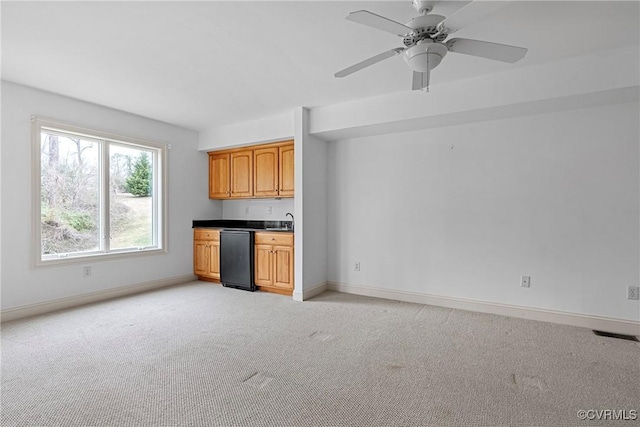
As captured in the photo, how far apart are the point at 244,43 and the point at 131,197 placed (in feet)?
10.2

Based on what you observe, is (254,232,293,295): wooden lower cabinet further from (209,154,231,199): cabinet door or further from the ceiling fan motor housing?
the ceiling fan motor housing

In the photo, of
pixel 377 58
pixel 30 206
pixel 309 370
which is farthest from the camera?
pixel 30 206

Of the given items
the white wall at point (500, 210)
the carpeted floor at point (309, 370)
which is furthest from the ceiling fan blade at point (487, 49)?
the carpeted floor at point (309, 370)

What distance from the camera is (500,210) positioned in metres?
3.66

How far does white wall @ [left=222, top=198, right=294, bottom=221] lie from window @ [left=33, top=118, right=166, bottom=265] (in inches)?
46.9

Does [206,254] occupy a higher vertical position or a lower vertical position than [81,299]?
higher

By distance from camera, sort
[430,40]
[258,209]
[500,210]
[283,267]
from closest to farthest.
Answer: [430,40] → [500,210] → [283,267] → [258,209]

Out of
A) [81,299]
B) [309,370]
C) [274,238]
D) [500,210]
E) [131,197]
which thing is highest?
[131,197]

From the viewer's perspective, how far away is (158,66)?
3.00 meters

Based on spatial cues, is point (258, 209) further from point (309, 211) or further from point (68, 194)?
point (68, 194)

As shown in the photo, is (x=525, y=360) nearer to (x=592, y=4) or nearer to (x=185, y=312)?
(x=592, y=4)

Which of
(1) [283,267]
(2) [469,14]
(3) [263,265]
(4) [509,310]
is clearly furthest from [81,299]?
(4) [509,310]

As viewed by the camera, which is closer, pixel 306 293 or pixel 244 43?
pixel 244 43

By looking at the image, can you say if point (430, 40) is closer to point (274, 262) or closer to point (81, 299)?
point (274, 262)
